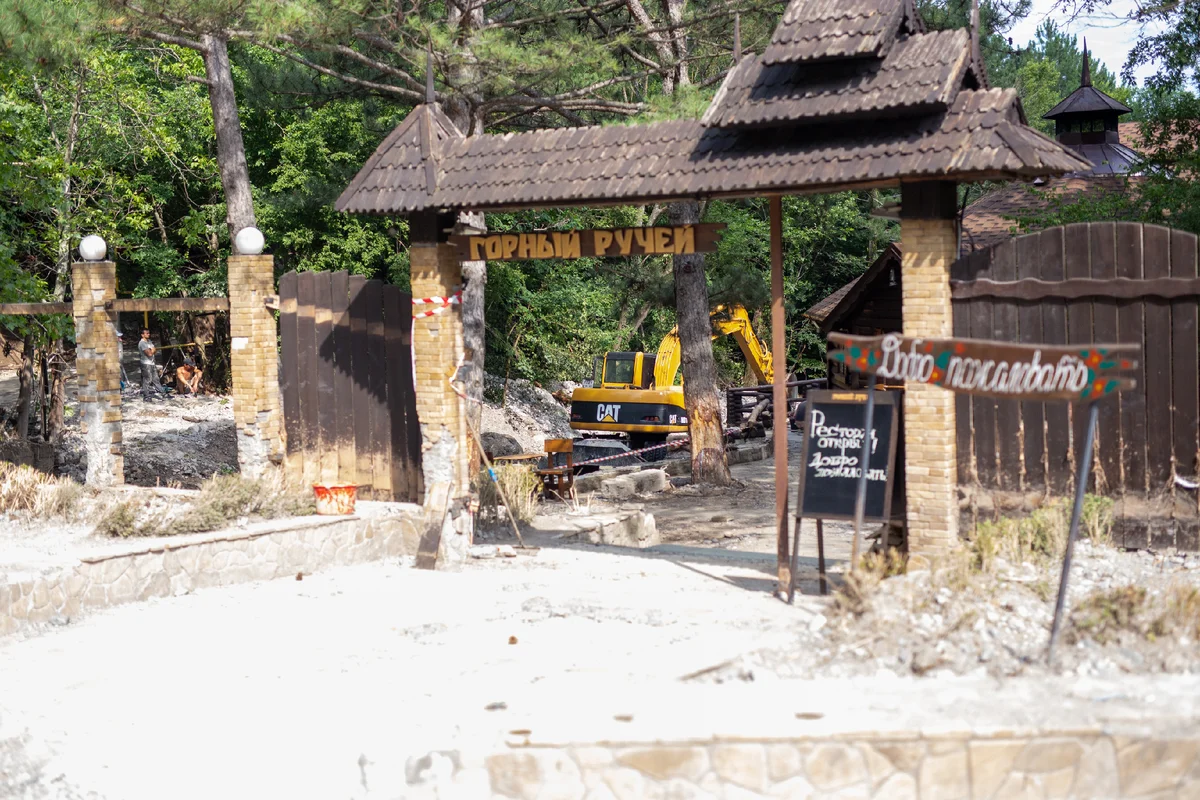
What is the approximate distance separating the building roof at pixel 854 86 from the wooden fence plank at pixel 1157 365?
1.92 metres

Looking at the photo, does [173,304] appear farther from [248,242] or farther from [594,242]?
[594,242]

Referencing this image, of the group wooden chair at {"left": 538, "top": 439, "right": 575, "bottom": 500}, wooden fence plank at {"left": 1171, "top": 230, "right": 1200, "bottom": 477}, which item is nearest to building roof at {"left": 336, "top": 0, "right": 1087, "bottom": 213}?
wooden fence plank at {"left": 1171, "top": 230, "right": 1200, "bottom": 477}

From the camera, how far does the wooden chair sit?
1731 centimetres

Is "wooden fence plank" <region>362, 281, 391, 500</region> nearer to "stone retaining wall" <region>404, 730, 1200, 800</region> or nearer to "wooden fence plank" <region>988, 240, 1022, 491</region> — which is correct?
"wooden fence plank" <region>988, 240, 1022, 491</region>

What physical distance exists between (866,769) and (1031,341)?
4694 mm

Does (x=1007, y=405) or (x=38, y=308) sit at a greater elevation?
(x=38, y=308)

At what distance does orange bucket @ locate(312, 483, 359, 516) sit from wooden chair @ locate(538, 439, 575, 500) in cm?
444

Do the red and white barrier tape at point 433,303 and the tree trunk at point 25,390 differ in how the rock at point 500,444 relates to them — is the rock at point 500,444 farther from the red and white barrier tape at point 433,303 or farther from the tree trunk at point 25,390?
the red and white barrier tape at point 433,303

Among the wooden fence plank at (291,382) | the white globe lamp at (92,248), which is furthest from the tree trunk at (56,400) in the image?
the wooden fence plank at (291,382)

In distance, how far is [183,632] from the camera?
32.1 feet

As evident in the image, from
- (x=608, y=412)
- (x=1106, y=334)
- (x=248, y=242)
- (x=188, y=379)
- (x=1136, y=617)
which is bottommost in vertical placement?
(x=1136, y=617)

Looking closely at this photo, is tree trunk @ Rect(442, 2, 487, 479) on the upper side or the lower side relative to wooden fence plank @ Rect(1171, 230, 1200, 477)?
upper

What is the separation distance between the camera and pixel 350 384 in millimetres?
13680

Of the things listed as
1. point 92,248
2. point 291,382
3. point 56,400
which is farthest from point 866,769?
point 56,400
